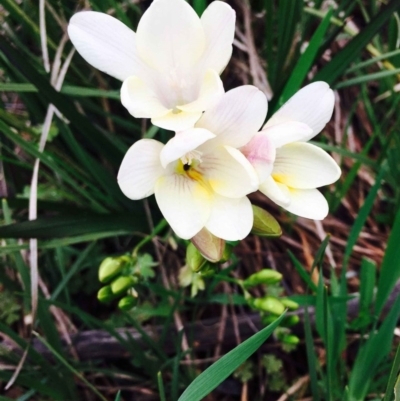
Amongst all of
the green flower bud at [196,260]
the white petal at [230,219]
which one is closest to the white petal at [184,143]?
the white petal at [230,219]

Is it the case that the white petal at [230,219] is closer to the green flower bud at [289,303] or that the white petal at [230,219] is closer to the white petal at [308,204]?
the white petal at [308,204]

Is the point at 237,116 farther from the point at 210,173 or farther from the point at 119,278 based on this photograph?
the point at 119,278

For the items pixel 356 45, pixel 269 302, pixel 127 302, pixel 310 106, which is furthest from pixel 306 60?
pixel 127 302

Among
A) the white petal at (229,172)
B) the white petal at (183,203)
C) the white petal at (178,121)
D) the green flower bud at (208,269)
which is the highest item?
the white petal at (178,121)

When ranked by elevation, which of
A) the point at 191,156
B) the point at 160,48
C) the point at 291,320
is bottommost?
the point at 291,320

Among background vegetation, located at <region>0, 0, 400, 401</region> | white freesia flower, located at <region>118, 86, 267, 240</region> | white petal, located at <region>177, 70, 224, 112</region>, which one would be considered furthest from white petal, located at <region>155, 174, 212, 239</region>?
background vegetation, located at <region>0, 0, 400, 401</region>
